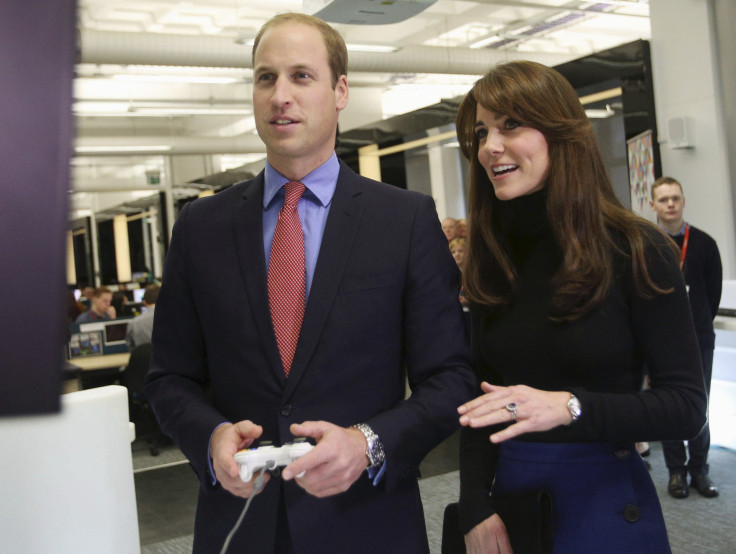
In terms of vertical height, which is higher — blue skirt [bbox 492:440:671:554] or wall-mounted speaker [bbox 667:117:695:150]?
wall-mounted speaker [bbox 667:117:695:150]

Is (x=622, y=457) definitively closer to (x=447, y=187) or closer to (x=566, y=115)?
(x=566, y=115)

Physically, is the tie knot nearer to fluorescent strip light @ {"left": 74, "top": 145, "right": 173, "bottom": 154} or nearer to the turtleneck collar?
the turtleneck collar

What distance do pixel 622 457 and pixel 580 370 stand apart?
174mm

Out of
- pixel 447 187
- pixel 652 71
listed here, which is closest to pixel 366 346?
pixel 652 71

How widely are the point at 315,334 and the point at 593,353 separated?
1.72 ft

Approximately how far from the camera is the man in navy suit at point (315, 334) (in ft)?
4.06

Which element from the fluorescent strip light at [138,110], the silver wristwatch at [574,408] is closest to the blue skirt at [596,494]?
the silver wristwatch at [574,408]

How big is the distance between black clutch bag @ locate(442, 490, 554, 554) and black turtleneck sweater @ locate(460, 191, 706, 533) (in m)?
0.05

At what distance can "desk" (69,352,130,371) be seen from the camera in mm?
6789

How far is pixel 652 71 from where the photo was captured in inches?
270

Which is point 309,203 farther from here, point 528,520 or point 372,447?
point 528,520

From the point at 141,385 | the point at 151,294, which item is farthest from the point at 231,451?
the point at 151,294

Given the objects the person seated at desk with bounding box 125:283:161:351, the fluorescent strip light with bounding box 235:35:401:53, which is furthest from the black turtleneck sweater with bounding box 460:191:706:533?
the fluorescent strip light with bounding box 235:35:401:53

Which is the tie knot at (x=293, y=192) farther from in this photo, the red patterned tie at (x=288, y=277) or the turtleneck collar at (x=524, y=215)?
the turtleneck collar at (x=524, y=215)
